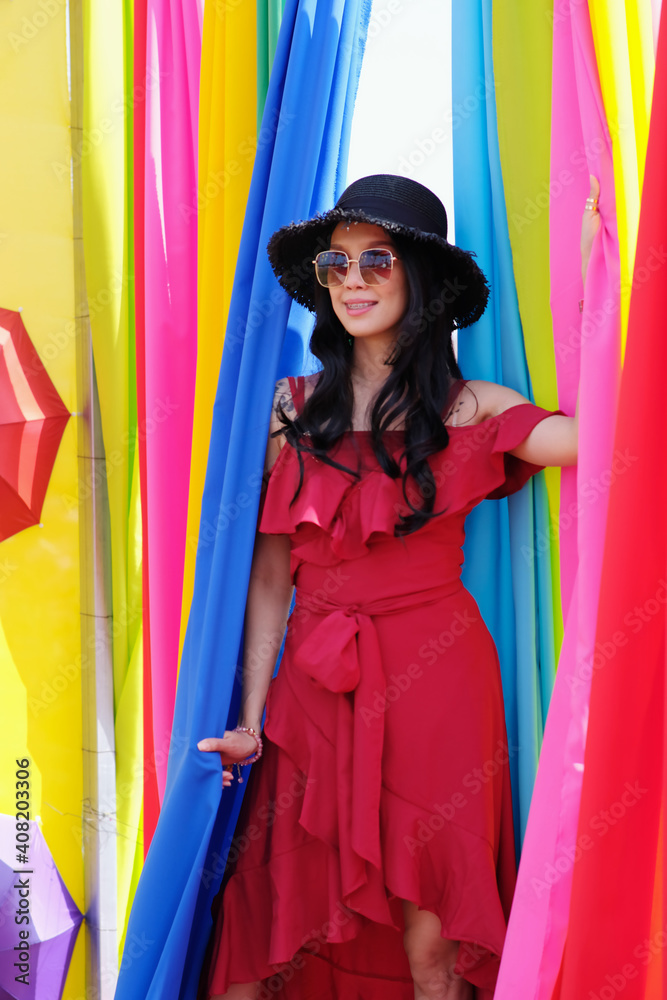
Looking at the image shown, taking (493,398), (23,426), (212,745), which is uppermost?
(23,426)

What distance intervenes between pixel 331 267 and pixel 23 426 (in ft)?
3.93

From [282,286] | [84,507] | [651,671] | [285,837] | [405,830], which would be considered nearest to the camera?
[651,671]

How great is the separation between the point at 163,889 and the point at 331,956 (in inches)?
19.4

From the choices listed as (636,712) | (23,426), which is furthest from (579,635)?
(23,426)

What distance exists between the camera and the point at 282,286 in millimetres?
2176

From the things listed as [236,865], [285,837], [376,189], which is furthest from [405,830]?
[376,189]

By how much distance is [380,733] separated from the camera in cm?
192

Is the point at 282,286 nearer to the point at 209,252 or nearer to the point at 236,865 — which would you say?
the point at 209,252

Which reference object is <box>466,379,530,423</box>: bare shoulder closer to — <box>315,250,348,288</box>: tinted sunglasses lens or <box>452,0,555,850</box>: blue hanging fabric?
<box>452,0,555,850</box>: blue hanging fabric

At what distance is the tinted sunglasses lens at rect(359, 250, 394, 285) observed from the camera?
6.55 feet

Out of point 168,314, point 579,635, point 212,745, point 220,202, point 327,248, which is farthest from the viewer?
point 168,314

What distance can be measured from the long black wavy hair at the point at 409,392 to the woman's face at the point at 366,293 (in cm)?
2

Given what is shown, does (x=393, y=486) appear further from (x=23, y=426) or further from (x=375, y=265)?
(x=23, y=426)

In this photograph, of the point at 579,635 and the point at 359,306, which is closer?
the point at 579,635
